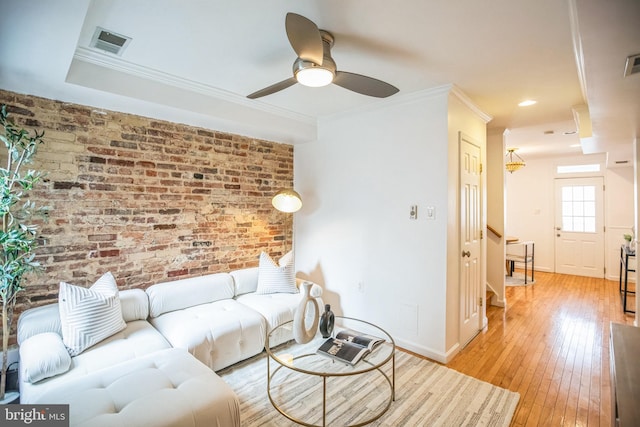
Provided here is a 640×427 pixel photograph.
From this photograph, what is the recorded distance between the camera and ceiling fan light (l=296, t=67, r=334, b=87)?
179 centimetres

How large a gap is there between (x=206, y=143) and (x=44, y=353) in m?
2.30

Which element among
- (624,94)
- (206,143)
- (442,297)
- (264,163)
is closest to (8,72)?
(206,143)

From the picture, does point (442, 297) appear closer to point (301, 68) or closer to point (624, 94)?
point (624, 94)

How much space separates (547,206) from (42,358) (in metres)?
8.18

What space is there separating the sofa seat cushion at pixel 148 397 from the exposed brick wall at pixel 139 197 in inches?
49.6

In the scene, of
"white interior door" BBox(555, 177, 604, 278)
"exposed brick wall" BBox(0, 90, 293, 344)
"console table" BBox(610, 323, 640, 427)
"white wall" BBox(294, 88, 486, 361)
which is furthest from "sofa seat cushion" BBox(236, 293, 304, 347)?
"white interior door" BBox(555, 177, 604, 278)

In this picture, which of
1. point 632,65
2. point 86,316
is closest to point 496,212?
point 632,65

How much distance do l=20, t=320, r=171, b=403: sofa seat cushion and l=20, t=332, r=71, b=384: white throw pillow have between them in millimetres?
19

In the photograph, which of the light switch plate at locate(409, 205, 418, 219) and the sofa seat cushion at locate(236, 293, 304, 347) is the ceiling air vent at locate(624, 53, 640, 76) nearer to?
the light switch plate at locate(409, 205, 418, 219)

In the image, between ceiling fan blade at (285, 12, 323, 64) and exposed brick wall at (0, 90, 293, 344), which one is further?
exposed brick wall at (0, 90, 293, 344)

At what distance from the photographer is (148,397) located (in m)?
1.53

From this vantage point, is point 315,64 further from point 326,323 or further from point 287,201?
point 287,201

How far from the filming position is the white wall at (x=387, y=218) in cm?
279

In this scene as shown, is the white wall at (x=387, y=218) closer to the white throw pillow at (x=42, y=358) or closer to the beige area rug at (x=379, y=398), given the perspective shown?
the beige area rug at (x=379, y=398)
